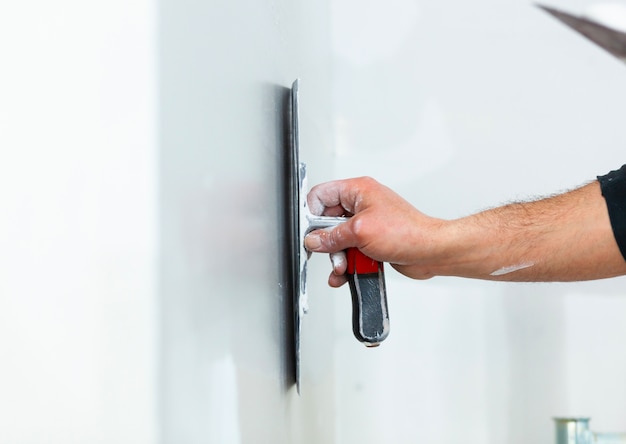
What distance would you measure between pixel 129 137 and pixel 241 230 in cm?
22

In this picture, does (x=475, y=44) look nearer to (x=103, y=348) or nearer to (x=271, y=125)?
(x=271, y=125)

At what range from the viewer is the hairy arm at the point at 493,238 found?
2.56 feet

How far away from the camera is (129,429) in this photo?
0.34 metres

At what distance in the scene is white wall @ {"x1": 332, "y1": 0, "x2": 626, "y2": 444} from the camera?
1451mm

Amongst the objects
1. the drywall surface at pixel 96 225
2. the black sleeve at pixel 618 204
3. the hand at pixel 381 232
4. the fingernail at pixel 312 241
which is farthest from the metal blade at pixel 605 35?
the drywall surface at pixel 96 225

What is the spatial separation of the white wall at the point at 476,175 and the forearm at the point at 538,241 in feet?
2.02

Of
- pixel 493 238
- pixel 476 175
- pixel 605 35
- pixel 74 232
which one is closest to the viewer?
pixel 74 232

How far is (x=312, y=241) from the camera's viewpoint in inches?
30.7

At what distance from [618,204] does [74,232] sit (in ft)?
2.26

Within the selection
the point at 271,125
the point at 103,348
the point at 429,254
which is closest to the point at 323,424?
the point at 429,254

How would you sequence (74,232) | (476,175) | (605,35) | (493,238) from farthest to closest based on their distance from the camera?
(476,175) < (493,238) < (605,35) < (74,232)

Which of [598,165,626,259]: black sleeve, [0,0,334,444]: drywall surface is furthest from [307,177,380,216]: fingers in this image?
[0,0,334,444]: drywall surface

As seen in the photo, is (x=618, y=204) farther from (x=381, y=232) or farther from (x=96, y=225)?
(x=96, y=225)

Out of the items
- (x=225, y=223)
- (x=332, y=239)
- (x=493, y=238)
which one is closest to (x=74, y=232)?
(x=225, y=223)
